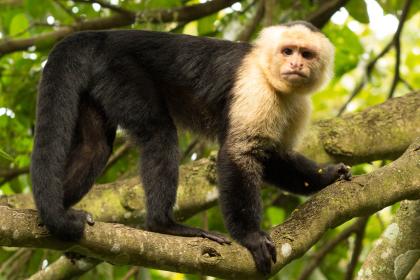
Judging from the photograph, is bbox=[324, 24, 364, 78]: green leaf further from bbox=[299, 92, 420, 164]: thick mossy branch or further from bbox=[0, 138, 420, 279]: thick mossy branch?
bbox=[0, 138, 420, 279]: thick mossy branch

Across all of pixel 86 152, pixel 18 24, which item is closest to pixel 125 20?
pixel 18 24

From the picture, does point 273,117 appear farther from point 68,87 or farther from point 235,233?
point 68,87

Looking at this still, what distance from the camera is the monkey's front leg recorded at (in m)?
3.85

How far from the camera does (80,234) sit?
3010 mm

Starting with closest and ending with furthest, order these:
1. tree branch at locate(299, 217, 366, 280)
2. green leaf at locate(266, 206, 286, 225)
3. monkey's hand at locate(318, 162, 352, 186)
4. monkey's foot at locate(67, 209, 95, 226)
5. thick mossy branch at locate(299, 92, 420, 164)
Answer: monkey's foot at locate(67, 209, 95, 226) < monkey's hand at locate(318, 162, 352, 186) < thick mossy branch at locate(299, 92, 420, 164) < tree branch at locate(299, 217, 366, 280) < green leaf at locate(266, 206, 286, 225)

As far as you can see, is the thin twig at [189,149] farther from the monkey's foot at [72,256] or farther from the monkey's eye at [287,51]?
the monkey's foot at [72,256]

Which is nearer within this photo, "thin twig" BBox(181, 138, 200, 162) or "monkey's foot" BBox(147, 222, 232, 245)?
"monkey's foot" BBox(147, 222, 232, 245)

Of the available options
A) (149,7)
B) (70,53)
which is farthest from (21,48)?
(70,53)

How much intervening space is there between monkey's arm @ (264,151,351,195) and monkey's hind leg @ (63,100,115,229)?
111 cm

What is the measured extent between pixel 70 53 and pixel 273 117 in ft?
4.43

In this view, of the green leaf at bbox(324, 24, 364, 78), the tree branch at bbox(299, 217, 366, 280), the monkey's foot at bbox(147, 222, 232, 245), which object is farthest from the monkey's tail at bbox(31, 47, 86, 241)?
the green leaf at bbox(324, 24, 364, 78)

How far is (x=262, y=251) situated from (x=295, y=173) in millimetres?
1260

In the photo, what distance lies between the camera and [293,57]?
448 centimetres

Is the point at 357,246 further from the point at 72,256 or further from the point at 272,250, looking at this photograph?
the point at 72,256
